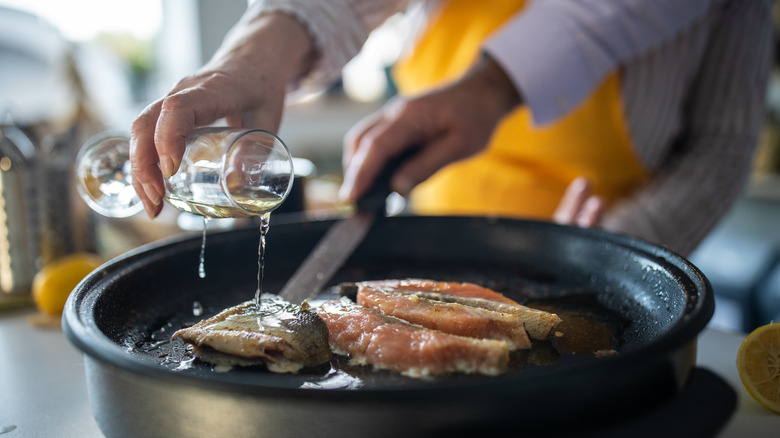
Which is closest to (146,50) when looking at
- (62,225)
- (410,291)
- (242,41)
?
(62,225)

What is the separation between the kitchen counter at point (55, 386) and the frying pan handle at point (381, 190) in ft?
2.00

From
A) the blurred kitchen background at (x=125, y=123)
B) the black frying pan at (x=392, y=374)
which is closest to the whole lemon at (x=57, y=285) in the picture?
the blurred kitchen background at (x=125, y=123)

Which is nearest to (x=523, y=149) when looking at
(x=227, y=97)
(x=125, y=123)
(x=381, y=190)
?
(x=381, y=190)

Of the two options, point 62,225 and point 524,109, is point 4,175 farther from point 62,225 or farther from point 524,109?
point 524,109

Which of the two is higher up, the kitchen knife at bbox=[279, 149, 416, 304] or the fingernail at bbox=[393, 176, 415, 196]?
the fingernail at bbox=[393, 176, 415, 196]

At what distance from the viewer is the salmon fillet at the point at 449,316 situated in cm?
87

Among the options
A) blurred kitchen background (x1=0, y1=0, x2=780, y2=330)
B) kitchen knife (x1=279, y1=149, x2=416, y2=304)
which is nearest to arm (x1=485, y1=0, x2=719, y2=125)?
kitchen knife (x1=279, y1=149, x2=416, y2=304)

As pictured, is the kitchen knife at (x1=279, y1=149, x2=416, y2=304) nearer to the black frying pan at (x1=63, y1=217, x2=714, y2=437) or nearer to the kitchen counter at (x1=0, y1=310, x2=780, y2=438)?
the black frying pan at (x1=63, y1=217, x2=714, y2=437)

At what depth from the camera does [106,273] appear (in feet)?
3.23

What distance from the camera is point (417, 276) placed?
1.29 metres

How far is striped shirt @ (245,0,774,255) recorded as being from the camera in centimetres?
144

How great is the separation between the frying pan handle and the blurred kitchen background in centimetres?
37

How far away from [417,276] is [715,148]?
3.26 ft

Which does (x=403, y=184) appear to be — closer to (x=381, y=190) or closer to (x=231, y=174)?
(x=381, y=190)
